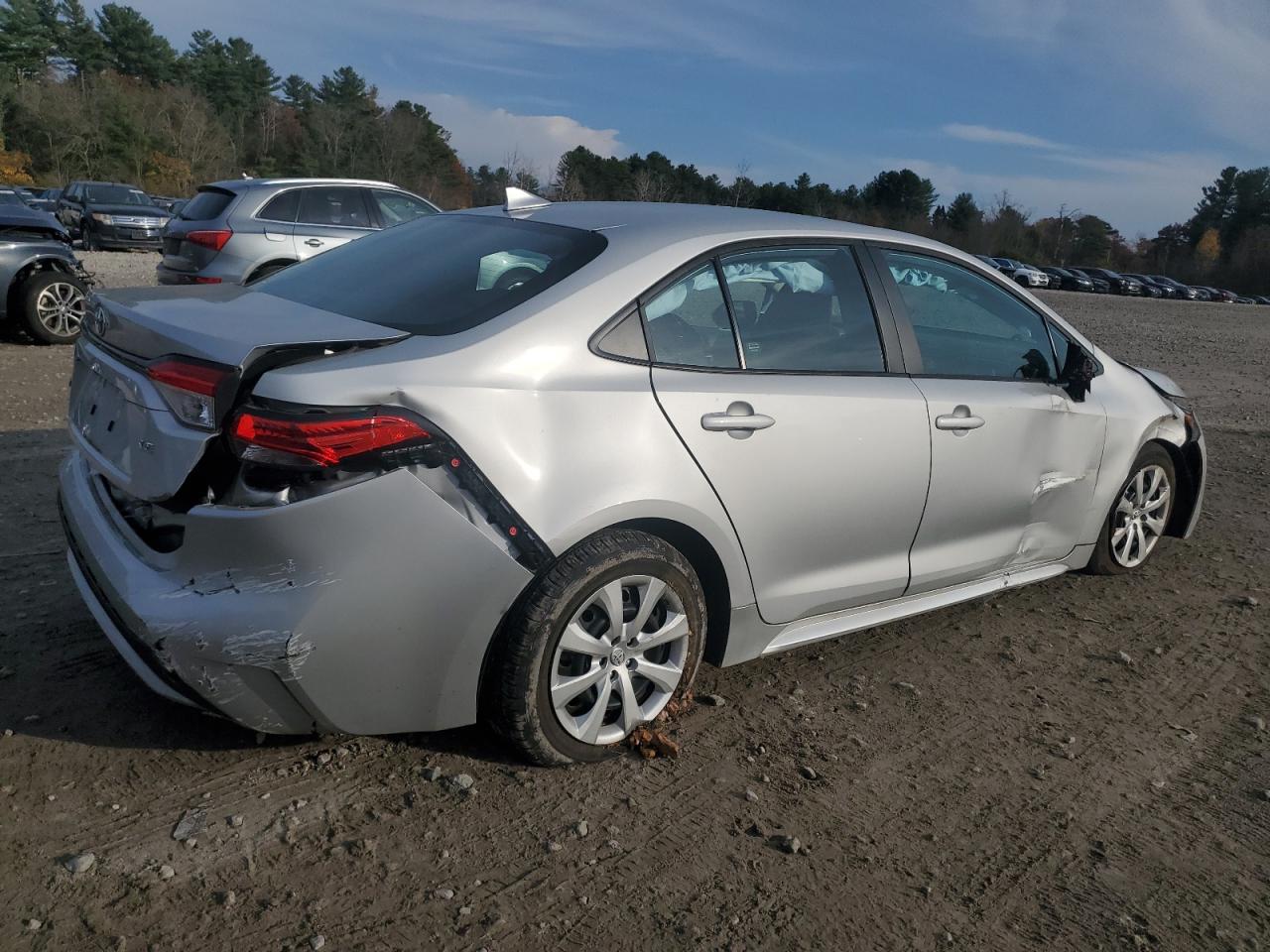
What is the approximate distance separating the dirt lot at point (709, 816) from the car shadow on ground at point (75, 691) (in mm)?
11

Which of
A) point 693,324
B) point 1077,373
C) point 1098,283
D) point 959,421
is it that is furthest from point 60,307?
point 1098,283

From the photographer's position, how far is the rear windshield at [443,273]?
3.11 meters

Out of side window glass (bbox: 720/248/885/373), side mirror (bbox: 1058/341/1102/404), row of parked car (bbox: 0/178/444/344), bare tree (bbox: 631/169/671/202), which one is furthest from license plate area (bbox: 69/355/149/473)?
bare tree (bbox: 631/169/671/202)

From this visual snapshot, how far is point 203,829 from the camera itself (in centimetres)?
Answer: 273

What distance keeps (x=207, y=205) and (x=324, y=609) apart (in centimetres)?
917

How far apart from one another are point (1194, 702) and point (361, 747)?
3.04 metres

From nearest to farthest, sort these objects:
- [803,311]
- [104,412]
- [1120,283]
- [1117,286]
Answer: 1. [104,412]
2. [803,311]
3. [1120,283]
4. [1117,286]

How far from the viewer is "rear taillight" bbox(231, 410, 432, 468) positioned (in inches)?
102

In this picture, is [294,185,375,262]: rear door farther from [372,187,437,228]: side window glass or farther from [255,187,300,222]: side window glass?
[372,187,437,228]: side window glass

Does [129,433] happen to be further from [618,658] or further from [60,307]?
[60,307]

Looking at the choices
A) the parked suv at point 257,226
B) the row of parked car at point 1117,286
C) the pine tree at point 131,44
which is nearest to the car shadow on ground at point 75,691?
the parked suv at point 257,226

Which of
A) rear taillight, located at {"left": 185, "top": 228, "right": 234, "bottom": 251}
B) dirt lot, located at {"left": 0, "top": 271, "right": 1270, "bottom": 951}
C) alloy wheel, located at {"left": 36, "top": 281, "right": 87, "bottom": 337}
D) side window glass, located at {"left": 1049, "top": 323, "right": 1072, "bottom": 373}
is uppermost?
side window glass, located at {"left": 1049, "top": 323, "right": 1072, "bottom": 373}

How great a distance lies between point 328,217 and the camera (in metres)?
10.9

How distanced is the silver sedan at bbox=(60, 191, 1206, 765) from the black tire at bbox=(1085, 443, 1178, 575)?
88cm
